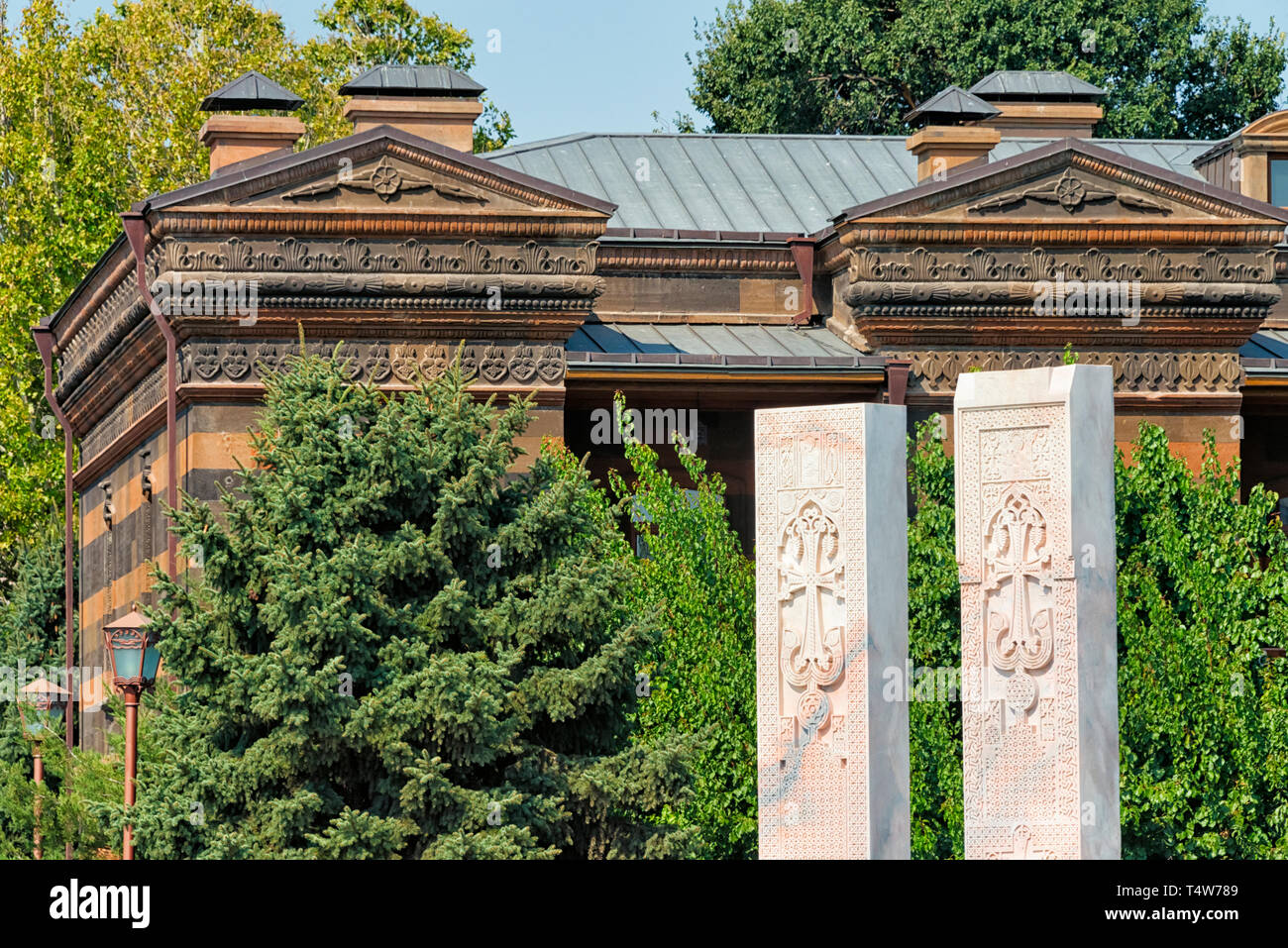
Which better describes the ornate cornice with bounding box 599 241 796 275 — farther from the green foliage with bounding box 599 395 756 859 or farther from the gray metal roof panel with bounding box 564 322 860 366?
the green foliage with bounding box 599 395 756 859

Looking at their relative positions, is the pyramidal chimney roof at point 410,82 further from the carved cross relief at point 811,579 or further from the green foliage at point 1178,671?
the carved cross relief at point 811,579

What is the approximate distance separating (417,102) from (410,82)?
26cm

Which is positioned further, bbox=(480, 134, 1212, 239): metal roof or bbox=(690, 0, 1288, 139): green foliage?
bbox=(690, 0, 1288, 139): green foliage

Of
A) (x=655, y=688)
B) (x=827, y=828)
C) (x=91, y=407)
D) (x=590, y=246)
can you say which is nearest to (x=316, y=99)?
(x=91, y=407)

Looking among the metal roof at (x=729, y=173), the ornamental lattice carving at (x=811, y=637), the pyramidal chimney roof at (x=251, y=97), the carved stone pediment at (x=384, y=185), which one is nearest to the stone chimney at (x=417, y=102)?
the metal roof at (x=729, y=173)

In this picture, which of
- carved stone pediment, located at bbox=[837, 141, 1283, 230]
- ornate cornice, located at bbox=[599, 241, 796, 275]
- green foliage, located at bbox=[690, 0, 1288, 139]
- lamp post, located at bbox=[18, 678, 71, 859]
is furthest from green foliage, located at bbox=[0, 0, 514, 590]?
carved stone pediment, located at bbox=[837, 141, 1283, 230]

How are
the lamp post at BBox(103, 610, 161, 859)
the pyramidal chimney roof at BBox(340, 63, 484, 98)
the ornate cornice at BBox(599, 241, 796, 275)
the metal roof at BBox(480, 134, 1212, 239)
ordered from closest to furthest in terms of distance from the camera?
the lamp post at BBox(103, 610, 161, 859) → the ornate cornice at BBox(599, 241, 796, 275) → the pyramidal chimney roof at BBox(340, 63, 484, 98) → the metal roof at BBox(480, 134, 1212, 239)

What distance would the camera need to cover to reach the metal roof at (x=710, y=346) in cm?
2436

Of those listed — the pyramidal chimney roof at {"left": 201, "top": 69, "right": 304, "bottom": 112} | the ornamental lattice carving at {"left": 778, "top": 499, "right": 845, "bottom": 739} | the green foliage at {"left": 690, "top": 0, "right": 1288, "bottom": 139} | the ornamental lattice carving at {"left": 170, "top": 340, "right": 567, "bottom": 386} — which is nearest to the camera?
the ornamental lattice carving at {"left": 778, "top": 499, "right": 845, "bottom": 739}

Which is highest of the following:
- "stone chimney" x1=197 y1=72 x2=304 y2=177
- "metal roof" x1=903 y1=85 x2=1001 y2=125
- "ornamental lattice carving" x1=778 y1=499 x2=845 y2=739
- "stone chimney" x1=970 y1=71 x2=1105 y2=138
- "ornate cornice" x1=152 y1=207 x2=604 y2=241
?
"stone chimney" x1=970 y1=71 x2=1105 y2=138

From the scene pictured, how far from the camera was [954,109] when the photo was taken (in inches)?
1105

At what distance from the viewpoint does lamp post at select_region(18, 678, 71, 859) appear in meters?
26.3

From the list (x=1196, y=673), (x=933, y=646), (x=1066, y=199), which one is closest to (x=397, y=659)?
(x=933, y=646)

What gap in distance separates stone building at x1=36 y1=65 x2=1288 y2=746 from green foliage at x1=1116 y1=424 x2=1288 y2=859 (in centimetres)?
313
